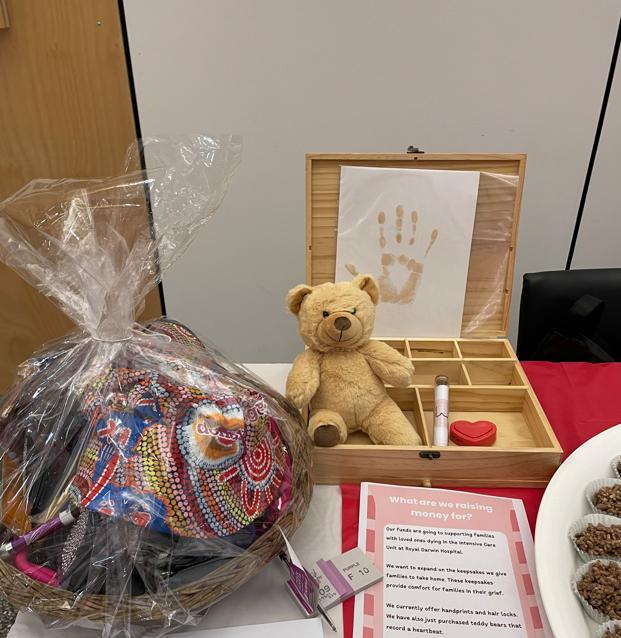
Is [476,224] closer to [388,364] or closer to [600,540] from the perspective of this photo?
[388,364]

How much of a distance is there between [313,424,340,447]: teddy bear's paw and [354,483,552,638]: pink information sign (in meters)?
0.09

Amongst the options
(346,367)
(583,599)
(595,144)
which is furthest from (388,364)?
(595,144)

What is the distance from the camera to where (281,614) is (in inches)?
25.5

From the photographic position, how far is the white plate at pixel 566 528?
0.60m

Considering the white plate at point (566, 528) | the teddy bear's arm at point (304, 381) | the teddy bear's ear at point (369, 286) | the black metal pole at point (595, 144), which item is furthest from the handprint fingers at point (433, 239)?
Result: the black metal pole at point (595, 144)

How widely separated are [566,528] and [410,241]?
63 centimetres

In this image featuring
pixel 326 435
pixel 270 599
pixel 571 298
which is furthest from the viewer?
pixel 571 298

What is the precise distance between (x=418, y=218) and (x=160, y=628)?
0.85 m

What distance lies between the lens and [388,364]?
0.91m

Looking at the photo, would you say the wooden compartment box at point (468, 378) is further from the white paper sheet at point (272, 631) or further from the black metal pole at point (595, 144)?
the black metal pole at point (595, 144)

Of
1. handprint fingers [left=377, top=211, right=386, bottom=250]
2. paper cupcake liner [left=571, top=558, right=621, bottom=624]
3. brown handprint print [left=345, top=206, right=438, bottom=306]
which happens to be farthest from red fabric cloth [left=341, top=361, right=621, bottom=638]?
handprint fingers [left=377, top=211, right=386, bottom=250]

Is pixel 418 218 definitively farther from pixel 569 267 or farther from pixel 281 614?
pixel 569 267

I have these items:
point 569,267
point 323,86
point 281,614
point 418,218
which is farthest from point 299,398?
point 569,267

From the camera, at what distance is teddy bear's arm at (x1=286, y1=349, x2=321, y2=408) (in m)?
0.87
